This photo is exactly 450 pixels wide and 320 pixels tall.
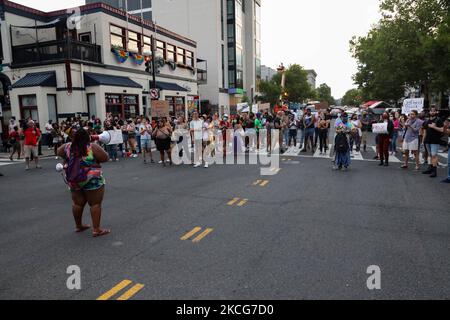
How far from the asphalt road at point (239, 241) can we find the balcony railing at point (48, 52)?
1578cm

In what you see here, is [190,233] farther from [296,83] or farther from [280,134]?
[296,83]

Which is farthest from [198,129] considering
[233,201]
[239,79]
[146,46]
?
[239,79]

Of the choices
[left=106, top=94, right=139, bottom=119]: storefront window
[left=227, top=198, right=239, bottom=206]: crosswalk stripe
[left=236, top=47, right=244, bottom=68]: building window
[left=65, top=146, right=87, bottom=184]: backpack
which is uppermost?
[left=236, top=47, right=244, bottom=68]: building window

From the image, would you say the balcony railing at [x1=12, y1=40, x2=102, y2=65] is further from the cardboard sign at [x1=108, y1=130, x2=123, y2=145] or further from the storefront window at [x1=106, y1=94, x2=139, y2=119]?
the cardboard sign at [x1=108, y1=130, x2=123, y2=145]

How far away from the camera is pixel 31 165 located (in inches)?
545

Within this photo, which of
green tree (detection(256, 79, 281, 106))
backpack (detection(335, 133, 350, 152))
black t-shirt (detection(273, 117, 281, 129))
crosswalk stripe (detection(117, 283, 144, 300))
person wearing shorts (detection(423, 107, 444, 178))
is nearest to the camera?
crosswalk stripe (detection(117, 283, 144, 300))

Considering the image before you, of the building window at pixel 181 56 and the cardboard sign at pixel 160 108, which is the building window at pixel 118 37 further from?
the building window at pixel 181 56

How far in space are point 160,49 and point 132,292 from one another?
30.5m

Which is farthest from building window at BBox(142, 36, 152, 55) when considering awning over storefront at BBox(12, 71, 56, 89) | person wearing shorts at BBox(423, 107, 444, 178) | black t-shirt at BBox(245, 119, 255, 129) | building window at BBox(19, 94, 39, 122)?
person wearing shorts at BBox(423, 107, 444, 178)

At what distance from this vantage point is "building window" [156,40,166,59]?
31.1 metres

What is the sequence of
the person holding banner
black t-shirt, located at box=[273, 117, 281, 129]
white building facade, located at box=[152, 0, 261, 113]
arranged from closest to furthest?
the person holding banner
black t-shirt, located at box=[273, 117, 281, 129]
white building facade, located at box=[152, 0, 261, 113]

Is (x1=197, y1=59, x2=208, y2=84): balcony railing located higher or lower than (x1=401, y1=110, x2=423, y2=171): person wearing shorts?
higher

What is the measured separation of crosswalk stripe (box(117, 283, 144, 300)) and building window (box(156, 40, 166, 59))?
96.8 ft

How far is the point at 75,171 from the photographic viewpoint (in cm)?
530
